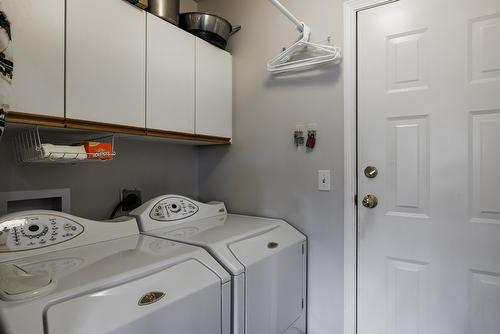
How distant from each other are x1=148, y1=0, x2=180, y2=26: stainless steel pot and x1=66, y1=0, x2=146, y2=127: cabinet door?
0.47ft

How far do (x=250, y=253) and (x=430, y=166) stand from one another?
0.98 meters

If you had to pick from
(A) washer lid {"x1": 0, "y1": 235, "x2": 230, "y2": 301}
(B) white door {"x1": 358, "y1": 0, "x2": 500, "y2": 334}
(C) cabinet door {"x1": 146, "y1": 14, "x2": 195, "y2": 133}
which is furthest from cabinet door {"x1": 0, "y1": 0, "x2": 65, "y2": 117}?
(B) white door {"x1": 358, "y1": 0, "x2": 500, "y2": 334}

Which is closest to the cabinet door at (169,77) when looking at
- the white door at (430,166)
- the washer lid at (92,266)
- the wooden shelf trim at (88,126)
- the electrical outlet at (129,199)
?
the wooden shelf trim at (88,126)

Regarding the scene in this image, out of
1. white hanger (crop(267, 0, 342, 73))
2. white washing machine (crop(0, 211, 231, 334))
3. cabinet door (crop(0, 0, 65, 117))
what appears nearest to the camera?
white washing machine (crop(0, 211, 231, 334))

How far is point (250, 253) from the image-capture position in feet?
4.29

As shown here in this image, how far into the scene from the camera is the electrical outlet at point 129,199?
1.75m

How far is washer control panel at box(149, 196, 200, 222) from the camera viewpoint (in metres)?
1.56

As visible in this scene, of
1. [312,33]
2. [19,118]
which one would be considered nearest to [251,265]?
[19,118]

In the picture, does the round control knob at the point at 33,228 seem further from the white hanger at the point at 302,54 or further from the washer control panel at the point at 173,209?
the white hanger at the point at 302,54

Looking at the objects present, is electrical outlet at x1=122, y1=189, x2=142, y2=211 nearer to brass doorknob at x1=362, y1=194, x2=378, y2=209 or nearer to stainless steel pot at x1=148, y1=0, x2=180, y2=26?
stainless steel pot at x1=148, y1=0, x2=180, y2=26

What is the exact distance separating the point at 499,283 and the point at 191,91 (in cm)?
178

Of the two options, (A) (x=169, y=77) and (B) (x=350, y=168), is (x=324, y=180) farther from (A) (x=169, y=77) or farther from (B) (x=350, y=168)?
(A) (x=169, y=77)

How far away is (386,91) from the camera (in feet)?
5.08

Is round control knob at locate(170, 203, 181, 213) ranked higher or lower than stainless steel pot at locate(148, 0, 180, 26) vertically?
lower
